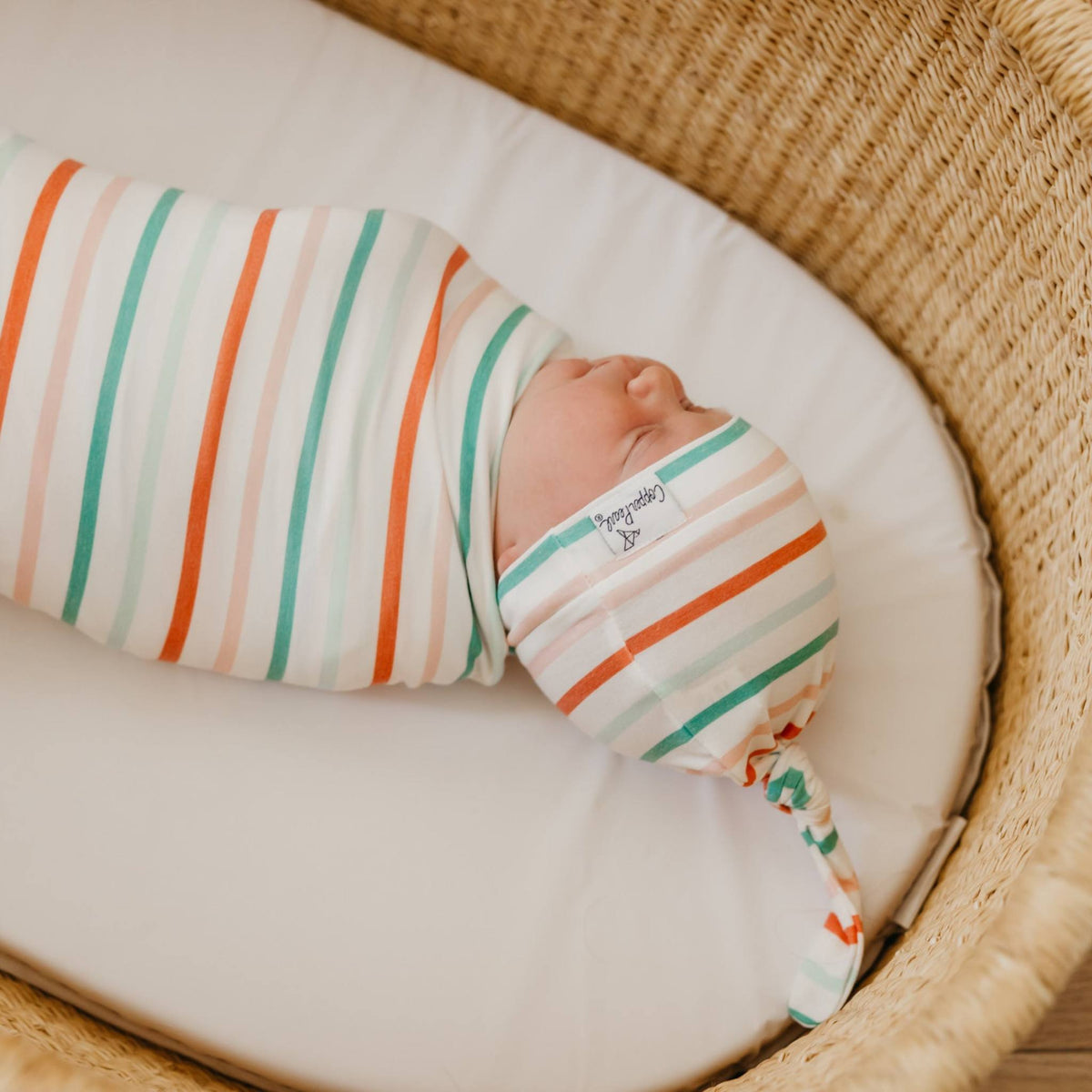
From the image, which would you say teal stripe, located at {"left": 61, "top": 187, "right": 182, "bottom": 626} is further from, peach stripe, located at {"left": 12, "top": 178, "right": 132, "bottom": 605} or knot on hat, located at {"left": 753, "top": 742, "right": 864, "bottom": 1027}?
knot on hat, located at {"left": 753, "top": 742, "right": 864, "bottom": 1027}

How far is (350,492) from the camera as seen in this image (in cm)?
80

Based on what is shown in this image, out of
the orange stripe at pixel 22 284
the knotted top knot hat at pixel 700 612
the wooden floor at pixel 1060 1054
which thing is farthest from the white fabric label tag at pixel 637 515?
the wooden floor at pixel 1060 1054

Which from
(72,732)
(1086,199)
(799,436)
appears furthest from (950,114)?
(72,732)

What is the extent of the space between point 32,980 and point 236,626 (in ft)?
0.99

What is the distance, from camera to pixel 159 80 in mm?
1045

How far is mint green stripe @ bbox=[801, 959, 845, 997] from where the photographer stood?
0.80 m

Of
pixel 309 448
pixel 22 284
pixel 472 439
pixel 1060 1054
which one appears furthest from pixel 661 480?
pixel 1060 1054

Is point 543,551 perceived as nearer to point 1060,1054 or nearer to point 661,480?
point 661,480

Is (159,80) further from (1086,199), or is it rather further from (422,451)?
(1086,199)

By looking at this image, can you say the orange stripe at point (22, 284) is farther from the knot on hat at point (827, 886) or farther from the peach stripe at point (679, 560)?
the knot on hat at point (827, 886)

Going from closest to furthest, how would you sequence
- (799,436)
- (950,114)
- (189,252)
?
(189,252) → (950,114) → (799,436)

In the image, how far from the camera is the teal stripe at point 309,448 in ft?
2.61

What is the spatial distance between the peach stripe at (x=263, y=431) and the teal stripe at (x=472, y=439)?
0.47 feet

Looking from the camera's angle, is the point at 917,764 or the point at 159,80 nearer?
Result: the point at 917,764
